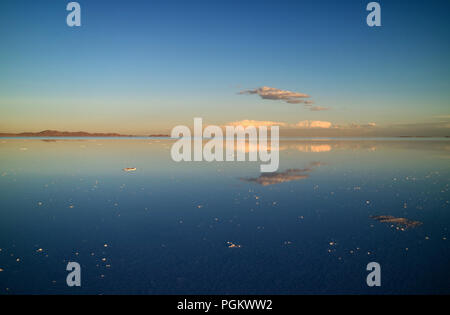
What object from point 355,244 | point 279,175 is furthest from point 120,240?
point 279,175

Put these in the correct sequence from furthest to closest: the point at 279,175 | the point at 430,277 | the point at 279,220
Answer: the point at 279,175, the point at 279,220, the point at 430,277

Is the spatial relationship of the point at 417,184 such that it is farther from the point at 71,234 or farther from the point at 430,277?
the point at 71,234

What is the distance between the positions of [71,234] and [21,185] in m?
16.5

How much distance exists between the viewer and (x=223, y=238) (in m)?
13.7

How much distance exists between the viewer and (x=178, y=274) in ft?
34.4

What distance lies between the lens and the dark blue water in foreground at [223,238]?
10.0m

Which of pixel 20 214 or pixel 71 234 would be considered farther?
pixel 20 214

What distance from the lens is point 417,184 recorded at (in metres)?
25.7

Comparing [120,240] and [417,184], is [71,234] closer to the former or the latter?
[120,240]

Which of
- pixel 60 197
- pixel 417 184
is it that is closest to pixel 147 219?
pixel 60 197

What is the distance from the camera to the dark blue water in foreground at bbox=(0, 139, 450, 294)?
10.0 metres

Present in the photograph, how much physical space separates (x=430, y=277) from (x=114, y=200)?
19.3 meters
